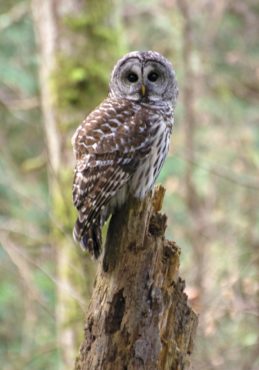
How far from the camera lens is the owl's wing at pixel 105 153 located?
3941 mm

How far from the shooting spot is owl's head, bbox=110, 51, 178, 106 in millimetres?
4465

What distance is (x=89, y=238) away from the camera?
396 cm

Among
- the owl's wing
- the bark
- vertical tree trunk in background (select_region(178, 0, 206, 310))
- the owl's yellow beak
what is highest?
vertical tree trunk in background (select_region(178, 0, 206, 310))

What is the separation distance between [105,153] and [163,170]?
380 cm

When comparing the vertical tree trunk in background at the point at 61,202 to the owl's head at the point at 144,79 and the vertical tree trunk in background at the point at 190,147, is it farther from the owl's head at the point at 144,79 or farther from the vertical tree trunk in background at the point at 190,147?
the vertical tree trunk in background at the point at 190,147

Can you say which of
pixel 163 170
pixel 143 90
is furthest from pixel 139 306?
pixel 163 170

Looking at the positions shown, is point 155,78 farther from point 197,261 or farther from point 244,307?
point 197,261

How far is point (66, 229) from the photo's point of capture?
6500 mm

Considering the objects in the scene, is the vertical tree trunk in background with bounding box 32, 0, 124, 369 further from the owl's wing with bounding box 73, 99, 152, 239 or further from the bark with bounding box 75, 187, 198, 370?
the bark with bounding box 75, 187, 198, 370

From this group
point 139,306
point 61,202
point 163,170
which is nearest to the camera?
point 139,306

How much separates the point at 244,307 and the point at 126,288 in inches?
147

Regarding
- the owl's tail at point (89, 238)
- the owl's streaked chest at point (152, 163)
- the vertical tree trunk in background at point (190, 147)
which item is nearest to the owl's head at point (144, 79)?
the owl's streaked chest at point (152, 163)

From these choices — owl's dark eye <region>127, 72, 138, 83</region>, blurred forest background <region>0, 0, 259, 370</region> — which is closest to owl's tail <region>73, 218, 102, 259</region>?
owl's dark eye <region>127, 72, 138, 83</region>

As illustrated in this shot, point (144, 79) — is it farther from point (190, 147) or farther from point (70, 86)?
point (190, 147)
